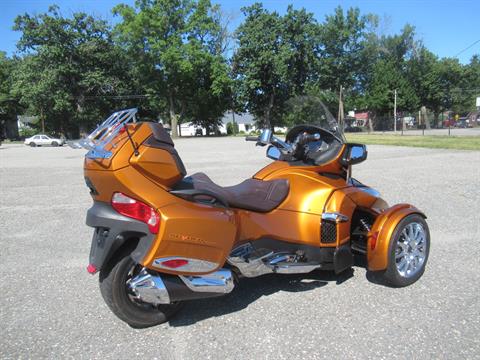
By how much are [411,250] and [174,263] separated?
241cm

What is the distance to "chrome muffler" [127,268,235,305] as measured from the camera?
2.88 meters

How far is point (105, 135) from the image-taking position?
9.61 feet

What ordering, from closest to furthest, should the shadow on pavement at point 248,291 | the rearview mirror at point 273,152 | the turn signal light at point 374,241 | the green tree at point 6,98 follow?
1. the shadow on pavement at point 248,291
2. the turn signal light at point 374,241
3. the rearview mirror at point 273,152
4. the green tree at point 6,98

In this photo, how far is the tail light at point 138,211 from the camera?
277 cm

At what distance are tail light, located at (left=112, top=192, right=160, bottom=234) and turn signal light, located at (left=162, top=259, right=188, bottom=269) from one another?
0.74ft

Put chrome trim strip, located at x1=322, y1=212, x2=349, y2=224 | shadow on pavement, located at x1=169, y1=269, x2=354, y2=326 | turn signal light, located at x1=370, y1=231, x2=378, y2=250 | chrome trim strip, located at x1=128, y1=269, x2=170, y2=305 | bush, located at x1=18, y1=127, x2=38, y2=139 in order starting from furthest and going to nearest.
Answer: bush, located at x1=18, y1=127, x2=38, y2=139
turn signal light, located at x1=370, y1=231, x2=378, y2=250
chrome trim strip, located at x1=322, y1=212, x2=349, y2=224
shadow on pavement, located at x1=169, y1=269, x2=354, y2=326
chrome trim strip, located at x1=128, y1=269, x2=170, y2=305

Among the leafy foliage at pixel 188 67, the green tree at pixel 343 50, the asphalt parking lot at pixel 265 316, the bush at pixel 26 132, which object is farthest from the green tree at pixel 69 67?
the asphalt parking lot at pixel 265 316

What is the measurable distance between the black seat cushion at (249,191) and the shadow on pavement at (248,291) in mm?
894

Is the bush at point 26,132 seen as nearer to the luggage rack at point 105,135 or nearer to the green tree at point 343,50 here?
the green tree at point 343,50

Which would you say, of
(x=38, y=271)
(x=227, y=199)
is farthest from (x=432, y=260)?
(x=38, y=271)

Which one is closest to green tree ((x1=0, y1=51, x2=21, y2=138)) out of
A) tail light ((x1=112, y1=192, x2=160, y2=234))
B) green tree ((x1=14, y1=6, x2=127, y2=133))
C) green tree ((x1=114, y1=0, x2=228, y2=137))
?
green tree ((x1=14, y1=6, x2=127, y2=133))

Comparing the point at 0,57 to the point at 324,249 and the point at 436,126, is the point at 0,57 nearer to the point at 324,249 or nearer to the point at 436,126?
the point at 436,126

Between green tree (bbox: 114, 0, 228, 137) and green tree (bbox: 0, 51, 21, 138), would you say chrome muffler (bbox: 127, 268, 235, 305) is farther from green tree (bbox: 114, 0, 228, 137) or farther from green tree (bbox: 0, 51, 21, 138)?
green tree (bbox: 0, 51, 21, 138)

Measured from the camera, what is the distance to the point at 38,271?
4.58 metres
